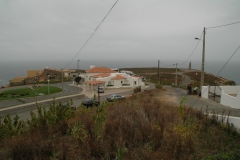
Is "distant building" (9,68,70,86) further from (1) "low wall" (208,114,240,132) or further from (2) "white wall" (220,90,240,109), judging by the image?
(1) "low wall" (208,114,240,132)

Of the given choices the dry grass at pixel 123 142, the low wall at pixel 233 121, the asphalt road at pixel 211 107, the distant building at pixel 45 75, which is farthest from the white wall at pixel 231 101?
the distant building at pixel 45 75

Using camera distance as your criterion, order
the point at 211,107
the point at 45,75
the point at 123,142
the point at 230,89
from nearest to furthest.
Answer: the point at 123,142 → the point at 211,107 → the point at 230,89 → the point at 45,75

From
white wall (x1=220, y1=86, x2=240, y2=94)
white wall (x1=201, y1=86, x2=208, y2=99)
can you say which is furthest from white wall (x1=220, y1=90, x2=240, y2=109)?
white wall (x1=220, y1=86, x2=240, y2=94)

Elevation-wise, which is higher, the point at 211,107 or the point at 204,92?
the point at 204,92

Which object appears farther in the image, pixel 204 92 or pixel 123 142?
pixel 204 92

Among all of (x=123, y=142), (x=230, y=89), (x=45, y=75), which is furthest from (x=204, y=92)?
(x=45, y=75)

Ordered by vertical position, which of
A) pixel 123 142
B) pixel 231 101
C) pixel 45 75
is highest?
pixel 123 142

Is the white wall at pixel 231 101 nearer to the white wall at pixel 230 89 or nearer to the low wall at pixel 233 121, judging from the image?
the white wall at pixel 230 89

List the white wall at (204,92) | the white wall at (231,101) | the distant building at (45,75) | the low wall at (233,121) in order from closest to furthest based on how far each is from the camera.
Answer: the low wall at (233,121)
the white wall at (231,101)
the white wall at (204,92)
the distant building at (45,75)

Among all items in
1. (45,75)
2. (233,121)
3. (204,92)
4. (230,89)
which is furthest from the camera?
(45,75)

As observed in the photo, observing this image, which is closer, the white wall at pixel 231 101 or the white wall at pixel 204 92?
the white wall at pixel 231 101

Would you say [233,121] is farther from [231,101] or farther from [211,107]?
[231,101]

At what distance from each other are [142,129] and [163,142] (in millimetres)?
833

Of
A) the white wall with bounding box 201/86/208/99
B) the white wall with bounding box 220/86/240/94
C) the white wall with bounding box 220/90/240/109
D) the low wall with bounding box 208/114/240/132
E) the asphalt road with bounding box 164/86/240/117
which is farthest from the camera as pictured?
the white wall with bounding box 201/86/208/99
